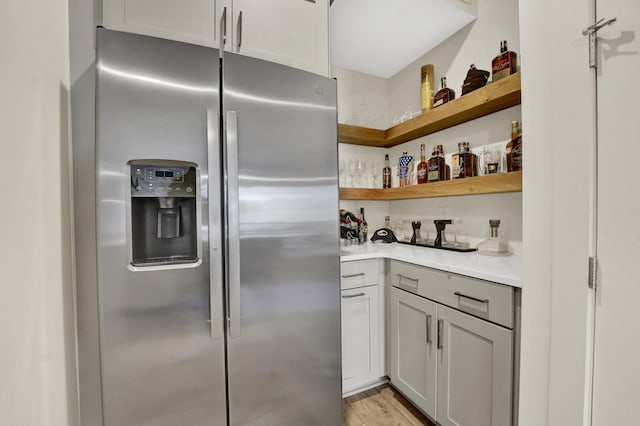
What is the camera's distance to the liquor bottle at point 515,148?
135 cm

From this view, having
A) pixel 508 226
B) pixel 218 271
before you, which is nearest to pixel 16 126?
pixel 218 271

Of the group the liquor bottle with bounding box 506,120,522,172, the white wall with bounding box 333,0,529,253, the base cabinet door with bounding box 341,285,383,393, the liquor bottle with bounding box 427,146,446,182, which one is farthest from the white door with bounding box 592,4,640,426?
the liquor bottle with bounding box 427,146,446,182

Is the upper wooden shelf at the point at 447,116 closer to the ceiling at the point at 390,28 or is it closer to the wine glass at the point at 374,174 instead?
the wine glass at the point at 374,174

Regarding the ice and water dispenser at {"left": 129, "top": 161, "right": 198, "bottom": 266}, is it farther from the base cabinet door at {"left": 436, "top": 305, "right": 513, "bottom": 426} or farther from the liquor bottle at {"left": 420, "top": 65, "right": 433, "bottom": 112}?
the liquor bottle at {"left": 420, "top": 65, "right": 433, "bottom": 112}

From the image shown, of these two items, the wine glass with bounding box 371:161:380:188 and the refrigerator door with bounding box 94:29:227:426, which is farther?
the wine glass with bounding box 371:161:380:188

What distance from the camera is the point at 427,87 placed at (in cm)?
186

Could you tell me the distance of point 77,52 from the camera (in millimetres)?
885

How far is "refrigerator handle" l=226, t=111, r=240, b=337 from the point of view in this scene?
2.99 ft

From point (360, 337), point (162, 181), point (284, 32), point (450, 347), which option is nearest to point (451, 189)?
point (450, 347)

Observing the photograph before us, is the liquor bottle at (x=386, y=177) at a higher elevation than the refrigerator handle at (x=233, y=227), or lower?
higher

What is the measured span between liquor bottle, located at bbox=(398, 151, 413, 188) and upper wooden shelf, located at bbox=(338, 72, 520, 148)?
6.6 inches

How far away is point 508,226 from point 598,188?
0.97 m

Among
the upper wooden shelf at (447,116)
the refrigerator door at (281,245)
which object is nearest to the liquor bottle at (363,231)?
the upper wooden shelf at (447,116)

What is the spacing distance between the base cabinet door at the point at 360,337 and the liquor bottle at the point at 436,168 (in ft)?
2.92
